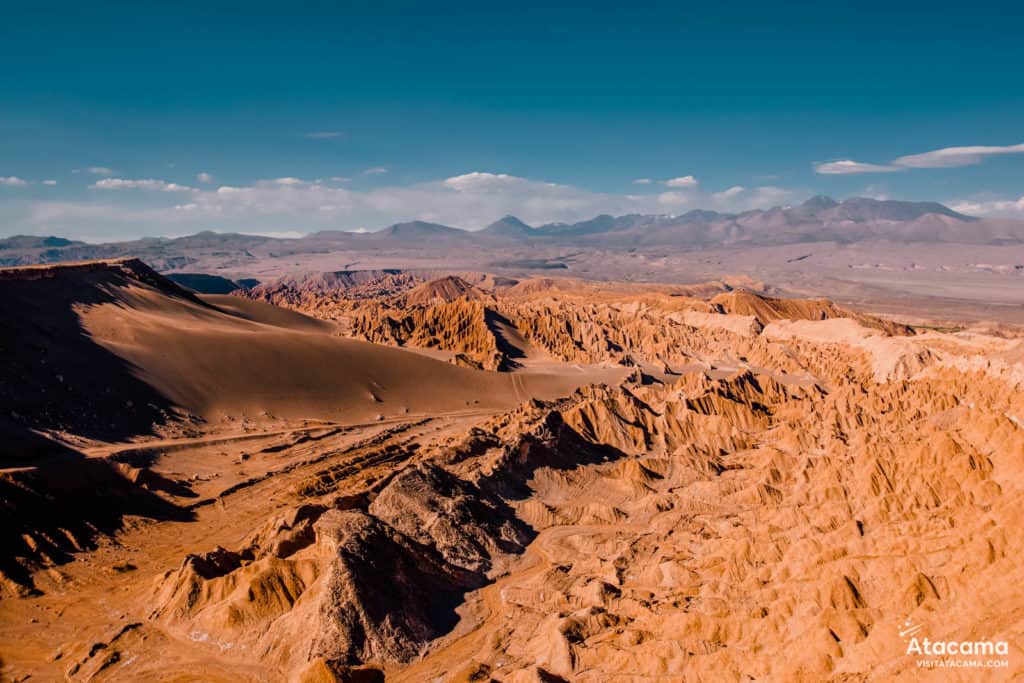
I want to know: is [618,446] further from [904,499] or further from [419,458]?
[904,499]

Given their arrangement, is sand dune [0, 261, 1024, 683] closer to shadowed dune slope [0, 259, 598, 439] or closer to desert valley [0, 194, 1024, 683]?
desert valley [0, 194, 1024, 683]

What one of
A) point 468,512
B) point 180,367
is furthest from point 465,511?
point 180,367

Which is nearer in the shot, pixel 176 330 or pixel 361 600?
pixel 361 600

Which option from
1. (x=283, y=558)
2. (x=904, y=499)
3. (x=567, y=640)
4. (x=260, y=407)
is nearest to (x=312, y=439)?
(x=260, y=407)

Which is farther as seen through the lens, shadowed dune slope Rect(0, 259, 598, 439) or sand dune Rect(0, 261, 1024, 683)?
shadowed dune slope Rect(0, 259, 598, 439)

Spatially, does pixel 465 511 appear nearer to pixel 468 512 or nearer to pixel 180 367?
pixel 468 512

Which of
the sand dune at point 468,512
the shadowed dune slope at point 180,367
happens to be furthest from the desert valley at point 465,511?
the shadowed dune slope at point 180,367

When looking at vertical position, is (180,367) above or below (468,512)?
above

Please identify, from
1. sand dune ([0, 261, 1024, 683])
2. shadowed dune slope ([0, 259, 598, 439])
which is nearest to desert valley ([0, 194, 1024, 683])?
sand dune ([0, 261, 1024, 683])
